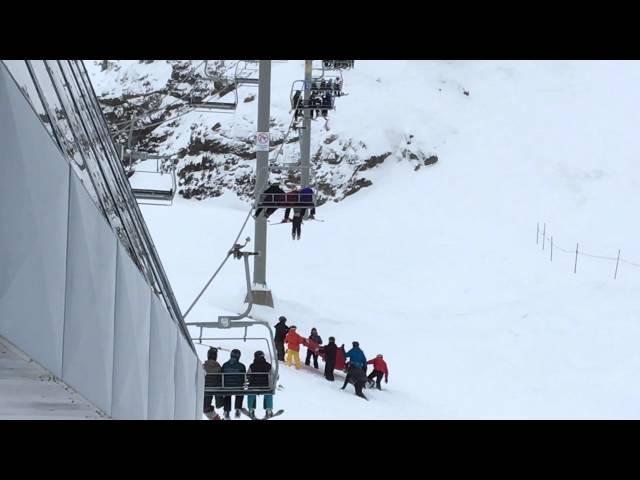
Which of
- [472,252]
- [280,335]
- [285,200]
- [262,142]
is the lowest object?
[280,335]

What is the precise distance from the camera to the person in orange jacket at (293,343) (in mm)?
19688

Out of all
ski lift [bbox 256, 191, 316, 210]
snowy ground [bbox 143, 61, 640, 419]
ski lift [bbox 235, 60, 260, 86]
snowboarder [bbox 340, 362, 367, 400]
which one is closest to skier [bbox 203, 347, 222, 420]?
snowy ground [bbox 143, 61, 640, 419]

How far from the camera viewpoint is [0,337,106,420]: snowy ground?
385 centimetres

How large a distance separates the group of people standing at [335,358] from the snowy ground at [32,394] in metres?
13.3

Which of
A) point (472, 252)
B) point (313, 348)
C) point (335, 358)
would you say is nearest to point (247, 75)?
point (472, 252)

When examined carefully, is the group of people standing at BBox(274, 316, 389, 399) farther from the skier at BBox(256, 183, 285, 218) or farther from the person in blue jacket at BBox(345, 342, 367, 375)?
the skier at BBox(256, 183, 285, 218)

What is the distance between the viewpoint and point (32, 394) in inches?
181

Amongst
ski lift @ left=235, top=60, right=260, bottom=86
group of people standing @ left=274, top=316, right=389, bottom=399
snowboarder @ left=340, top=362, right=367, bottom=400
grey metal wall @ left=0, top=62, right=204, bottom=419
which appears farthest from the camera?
ski lift @ left=235, top=60, right=260, bottom=86

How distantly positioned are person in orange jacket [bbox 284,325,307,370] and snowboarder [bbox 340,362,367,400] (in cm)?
142

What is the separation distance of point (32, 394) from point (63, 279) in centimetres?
63

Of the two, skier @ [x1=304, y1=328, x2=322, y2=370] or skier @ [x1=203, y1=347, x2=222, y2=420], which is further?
skier @ [x1=304, y1=328, x2=322, y2=370]

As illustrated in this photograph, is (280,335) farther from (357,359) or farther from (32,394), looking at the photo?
(32,394)
